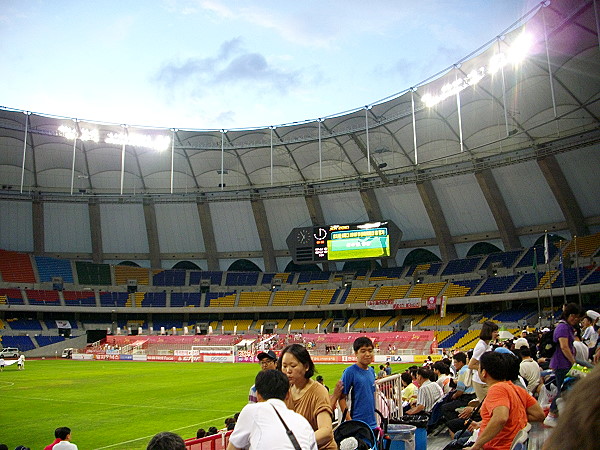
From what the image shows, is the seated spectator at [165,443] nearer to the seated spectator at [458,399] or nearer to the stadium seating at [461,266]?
the seated spectator at [458,399]

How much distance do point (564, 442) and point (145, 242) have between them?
62.6 meters

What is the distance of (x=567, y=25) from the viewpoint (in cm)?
2869

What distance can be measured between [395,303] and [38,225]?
1516 inches

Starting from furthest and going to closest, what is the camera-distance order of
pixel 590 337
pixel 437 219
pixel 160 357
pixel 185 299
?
1. pixel 185 299
2. pixel 437 219
3. pixel 160 357
4. pixel 590 337

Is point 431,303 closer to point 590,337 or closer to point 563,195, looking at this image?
point 563,195

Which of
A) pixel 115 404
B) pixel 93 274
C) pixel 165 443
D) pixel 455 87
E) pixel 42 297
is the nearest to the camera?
pixel 165 443

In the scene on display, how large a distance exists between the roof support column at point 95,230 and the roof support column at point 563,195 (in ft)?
144

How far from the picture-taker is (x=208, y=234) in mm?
59281

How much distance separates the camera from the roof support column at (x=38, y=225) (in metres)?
55.2

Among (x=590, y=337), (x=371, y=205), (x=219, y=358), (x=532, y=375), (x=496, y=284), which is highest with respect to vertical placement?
(x=371, y=205)

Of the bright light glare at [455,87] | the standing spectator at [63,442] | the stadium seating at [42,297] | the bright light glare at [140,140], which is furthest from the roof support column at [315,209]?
the standing spectator at [63,442]

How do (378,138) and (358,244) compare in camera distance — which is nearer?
(378,138)

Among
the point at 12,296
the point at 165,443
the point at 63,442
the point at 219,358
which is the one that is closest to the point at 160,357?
the point at 219,358

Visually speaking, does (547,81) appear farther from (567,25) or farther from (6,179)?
(6,179)
